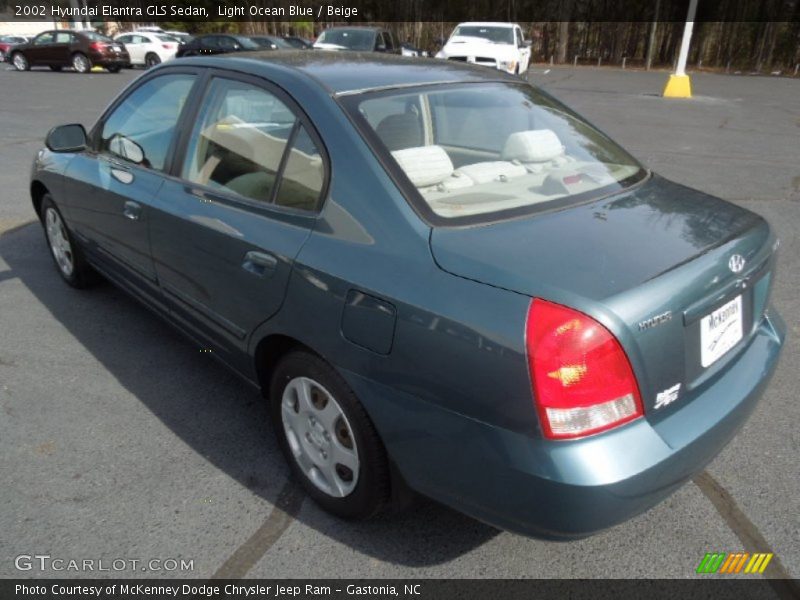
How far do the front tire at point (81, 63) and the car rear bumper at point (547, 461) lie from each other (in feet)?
80.3

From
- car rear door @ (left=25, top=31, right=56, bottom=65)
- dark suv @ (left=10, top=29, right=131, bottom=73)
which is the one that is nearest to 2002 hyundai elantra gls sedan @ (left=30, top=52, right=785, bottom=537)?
dark suv @ (left=10, top=29, right=131, bottom=73)

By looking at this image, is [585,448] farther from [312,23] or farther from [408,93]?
[312,23]

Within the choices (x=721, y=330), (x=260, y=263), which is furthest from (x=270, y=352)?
(x=721, y=330)

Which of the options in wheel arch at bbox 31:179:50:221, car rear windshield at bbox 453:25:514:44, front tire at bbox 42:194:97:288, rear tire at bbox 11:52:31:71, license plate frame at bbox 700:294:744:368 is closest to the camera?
license plate frame at bbox 700:294:744:368

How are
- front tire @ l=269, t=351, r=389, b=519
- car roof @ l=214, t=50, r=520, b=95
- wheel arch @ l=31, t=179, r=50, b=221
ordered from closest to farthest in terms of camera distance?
1. front tire @ l=269, t=351, r=389, b=519
2. car roof @ l=214, t=50, r=520, b=95
3. wheel arch @ l=31, t=179, r=50, b=221

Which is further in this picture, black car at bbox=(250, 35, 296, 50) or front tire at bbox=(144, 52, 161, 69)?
front tire at bbox=(144, 52, 161, 69)

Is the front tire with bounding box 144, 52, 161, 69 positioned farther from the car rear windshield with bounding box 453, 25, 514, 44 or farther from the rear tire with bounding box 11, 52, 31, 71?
the car rear windshield with bounding box 453, 25, 514, 44

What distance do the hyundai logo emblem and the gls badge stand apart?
1.46 ft

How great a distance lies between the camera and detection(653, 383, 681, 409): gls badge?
1.77 m

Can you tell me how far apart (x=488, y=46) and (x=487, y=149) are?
15.2 metres

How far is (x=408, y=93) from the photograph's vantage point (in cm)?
246

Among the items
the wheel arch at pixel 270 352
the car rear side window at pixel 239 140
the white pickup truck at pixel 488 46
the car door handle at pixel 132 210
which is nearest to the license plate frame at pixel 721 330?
the wheel arch at pixel 270 352

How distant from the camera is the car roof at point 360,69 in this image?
242 centimetres
